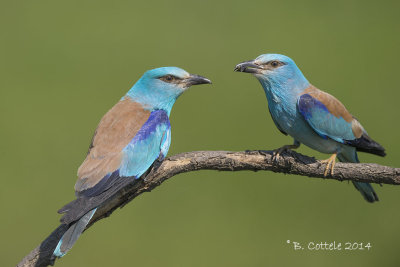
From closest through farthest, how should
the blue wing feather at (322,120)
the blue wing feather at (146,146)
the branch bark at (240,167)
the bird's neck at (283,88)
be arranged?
1. the blue wing feather at (146,146)
2. the branch bark at (240,167)
3. the blue wing feather at (322,120)
4. the bird's neck at (283,88)

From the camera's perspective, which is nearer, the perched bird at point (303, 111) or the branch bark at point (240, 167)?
the branch bark at point (240, 167)

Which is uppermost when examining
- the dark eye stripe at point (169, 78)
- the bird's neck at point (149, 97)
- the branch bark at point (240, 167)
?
the dark eye stripe at point (169, 78)

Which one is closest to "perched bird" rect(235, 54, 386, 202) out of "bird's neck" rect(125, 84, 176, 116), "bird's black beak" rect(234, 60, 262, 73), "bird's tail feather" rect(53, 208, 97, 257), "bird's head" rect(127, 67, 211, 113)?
"bird's black beak" rect(234, 60, 262, 73)

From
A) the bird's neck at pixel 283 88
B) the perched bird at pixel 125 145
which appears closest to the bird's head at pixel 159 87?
the perched bird at pixel 125 145

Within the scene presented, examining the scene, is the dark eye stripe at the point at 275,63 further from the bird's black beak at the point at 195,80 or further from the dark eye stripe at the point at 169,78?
the dark eye stripe at the point at 169,78

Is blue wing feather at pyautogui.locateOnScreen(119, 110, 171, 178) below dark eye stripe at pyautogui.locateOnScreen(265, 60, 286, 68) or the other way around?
below

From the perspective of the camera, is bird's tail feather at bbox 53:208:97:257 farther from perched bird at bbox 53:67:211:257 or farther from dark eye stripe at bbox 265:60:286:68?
dark eye stripe at bbox 265:60:286:68

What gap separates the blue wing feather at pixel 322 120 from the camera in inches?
167

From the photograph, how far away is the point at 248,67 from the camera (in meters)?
4.38

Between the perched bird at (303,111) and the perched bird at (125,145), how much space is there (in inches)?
18.8

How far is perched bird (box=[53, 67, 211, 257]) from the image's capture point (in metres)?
3.56

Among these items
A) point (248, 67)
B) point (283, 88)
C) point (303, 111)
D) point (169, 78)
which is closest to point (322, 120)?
point (303, 111)

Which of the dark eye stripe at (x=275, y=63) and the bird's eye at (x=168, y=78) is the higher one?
the dark eye stripe at (x=275, y=63)

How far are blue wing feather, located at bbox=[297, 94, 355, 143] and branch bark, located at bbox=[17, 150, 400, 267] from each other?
260 mm
